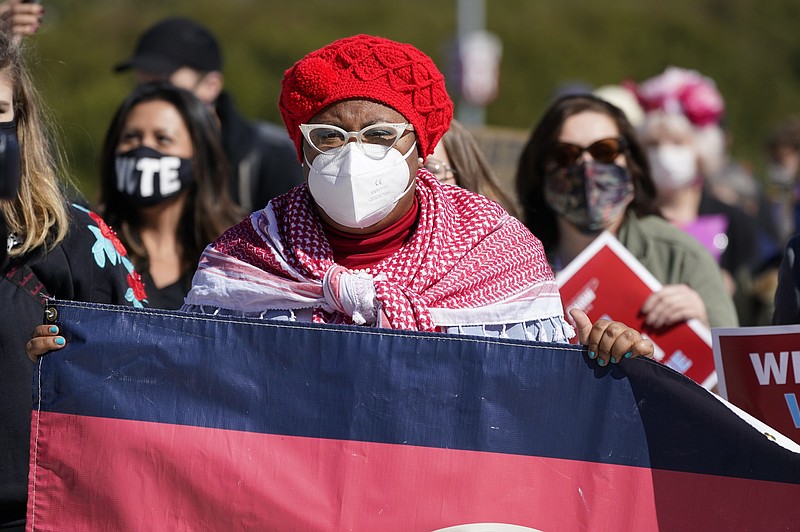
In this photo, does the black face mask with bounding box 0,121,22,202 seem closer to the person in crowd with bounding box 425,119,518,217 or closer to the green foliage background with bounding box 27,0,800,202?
the person in crowd with bounding box 425,119,518,217

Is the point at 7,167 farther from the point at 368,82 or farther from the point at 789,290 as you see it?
the point at 789,290

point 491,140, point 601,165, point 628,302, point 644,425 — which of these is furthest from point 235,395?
point 491,140

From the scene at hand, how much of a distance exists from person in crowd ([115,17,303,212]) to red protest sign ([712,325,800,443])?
282 cm

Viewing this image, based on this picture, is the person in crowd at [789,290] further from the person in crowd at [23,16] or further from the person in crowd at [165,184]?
the person in crowd at [23,16]

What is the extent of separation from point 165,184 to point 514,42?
26.1 meters

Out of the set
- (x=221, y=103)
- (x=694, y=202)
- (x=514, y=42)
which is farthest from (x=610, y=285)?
(x=514, y=42)

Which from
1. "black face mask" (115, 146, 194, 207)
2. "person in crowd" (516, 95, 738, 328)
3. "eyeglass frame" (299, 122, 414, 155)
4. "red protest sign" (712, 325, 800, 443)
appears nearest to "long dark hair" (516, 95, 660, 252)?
"person in crowd" (516, 95, 738, 328)

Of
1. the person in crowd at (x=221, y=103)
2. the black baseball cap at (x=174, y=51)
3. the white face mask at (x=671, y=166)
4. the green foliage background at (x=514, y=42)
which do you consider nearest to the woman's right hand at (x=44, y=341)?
the person in crowd at (x=221, y=103)

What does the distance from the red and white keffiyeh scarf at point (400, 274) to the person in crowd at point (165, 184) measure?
1.57 metres

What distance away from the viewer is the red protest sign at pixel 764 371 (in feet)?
10.00

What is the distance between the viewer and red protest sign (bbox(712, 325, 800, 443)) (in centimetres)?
305

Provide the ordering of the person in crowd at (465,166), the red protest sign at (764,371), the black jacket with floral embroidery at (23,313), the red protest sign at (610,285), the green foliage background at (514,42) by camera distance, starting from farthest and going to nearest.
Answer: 1. the green foliage background at (514,42)
2. the red protest sign at (610,285)
3. the person in crowd at (465,166)
4. the red protest sign at (764,371)
5. the black jacket with floral embroidery at (23,313)

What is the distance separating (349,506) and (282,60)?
24675 mm

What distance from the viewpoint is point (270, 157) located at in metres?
5.69
